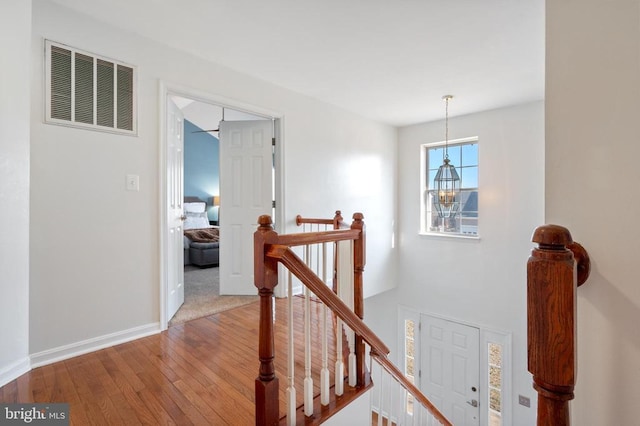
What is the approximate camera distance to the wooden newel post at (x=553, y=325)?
60 cm

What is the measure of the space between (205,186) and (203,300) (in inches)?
197

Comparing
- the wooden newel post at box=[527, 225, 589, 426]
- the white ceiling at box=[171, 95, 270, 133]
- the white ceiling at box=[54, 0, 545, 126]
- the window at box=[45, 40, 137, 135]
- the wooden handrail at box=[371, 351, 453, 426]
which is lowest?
the wooden handrail at box=[371, 351, 453, 426]

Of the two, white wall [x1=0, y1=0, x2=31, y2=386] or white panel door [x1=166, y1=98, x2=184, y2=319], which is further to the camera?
white panel door [x1=166, y1=98, x2=184, y2=319]

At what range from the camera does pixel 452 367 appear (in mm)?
4695

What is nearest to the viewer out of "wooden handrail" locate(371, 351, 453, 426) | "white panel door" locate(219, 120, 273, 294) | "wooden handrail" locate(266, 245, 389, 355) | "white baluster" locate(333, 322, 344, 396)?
"wooden handrail" locate(266, 245, 389, 355)

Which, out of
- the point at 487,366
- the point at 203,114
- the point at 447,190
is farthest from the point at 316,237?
the point at 203,114

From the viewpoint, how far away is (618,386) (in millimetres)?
824

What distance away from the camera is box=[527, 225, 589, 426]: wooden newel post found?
597 mm

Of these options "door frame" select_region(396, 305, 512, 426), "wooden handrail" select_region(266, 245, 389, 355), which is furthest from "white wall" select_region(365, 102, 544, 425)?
"wooden handrail" select_region(266, 245, 389, 355)

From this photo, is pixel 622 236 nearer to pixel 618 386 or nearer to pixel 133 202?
pixel 618 386

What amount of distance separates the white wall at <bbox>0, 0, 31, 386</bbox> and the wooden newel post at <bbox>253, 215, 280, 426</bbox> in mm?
1543

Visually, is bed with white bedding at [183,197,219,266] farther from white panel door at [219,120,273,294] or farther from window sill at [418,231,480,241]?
window sill at [418,231,480,241]

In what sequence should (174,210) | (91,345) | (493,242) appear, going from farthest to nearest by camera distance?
(493,242) < (174,210) < (91,345)

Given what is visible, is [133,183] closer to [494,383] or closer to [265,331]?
[265,331]
